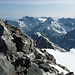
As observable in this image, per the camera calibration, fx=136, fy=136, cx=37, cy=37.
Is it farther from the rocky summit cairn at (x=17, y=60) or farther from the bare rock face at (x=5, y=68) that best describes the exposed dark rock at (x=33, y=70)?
the bare rock face at (x=5, y=68)

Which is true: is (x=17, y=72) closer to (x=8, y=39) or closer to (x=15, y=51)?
(x=15, y=51)

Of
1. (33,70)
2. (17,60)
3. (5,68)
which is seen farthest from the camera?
(17,60)

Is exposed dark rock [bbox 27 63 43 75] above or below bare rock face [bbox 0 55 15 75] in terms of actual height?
below

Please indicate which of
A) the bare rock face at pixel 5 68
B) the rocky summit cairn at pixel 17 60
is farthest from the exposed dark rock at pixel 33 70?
the bare rock face at pixel 5 68

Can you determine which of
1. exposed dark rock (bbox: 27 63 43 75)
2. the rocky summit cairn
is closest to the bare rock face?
the rocky summit cairn

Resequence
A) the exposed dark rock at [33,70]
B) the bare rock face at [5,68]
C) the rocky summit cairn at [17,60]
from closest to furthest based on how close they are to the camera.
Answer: the bare rock face at [5,68] < the rocky summit cairn at [17,60] < the exposed dark rock at [33,70]

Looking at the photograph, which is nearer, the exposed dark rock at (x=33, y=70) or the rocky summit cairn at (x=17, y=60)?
the rocky summit cairn at (x=17, y=60)

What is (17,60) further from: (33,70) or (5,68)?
(5,68)

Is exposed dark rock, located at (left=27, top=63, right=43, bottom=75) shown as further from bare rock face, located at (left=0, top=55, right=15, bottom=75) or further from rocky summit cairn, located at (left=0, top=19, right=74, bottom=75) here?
bare rock face, located at (left=0, top=55, right=15, bottom=75)

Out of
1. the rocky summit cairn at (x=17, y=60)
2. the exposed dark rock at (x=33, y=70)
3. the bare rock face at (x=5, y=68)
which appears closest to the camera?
the bare rock face at (x=5, y=68)

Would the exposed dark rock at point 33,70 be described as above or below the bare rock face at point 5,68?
below

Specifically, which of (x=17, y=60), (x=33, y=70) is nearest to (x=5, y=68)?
(x=17, y=60)

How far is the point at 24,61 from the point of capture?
31297 mm

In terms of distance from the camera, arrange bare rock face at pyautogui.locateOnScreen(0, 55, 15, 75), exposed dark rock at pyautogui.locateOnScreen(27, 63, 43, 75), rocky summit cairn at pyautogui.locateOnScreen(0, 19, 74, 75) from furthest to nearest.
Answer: exposed dark rock at pyautogui.locateOnScreen(27, 63, 43, 75) < rocky summit cairn at pyautogui.locateOnScreen(0, 19, 74, 75) < bare rock face at pyautogui.locateOnScreen(0, 55, 15, 75)
